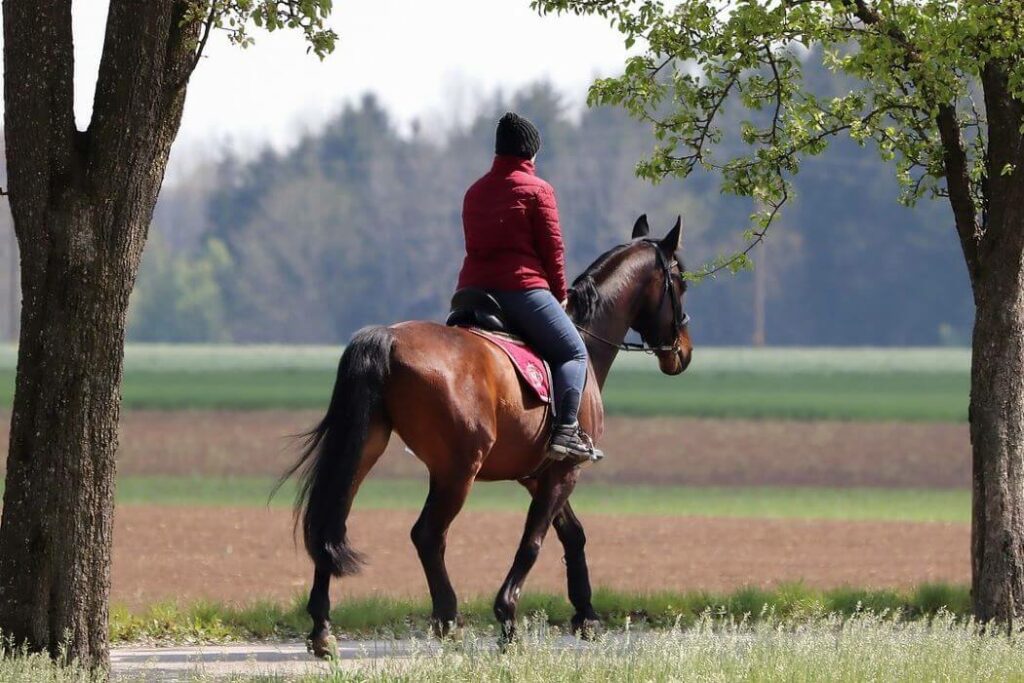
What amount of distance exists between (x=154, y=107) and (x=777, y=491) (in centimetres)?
2438

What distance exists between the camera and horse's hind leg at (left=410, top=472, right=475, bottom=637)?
9836 mm

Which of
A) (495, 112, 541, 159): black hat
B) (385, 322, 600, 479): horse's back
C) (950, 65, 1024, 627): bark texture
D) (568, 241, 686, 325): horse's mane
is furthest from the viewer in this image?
(568, 241, 686, 325): horse's mane

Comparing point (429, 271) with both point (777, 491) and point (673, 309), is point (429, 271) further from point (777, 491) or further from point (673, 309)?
point (673, 309)

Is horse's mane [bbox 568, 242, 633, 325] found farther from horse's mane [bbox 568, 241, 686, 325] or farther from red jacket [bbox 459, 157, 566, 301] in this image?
red jacket [bbox 459, 157, 566, 301]

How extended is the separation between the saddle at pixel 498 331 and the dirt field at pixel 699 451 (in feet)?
74.7

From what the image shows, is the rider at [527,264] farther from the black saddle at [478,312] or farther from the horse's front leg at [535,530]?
the horse's front leg at [535,530]

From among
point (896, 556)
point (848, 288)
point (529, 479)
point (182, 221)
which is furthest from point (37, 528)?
point (182, 221)

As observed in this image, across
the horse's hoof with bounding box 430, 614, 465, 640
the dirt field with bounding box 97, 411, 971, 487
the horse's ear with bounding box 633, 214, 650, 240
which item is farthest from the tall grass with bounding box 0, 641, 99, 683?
the dirt field with bounding box 97, 411, 971, 487

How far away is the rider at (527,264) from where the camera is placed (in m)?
10.5

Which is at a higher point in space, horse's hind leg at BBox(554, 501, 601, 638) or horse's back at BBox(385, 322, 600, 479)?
horse's back at BBox(385, 322, 600, 479)

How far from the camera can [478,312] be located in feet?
34.6

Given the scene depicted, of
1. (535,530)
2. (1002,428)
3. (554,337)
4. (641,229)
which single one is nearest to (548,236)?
(554,337)

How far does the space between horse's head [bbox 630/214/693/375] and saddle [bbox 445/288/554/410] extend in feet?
4.71

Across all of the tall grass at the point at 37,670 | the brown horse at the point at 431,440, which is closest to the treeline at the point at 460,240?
the brown horse at the point at 431,440
